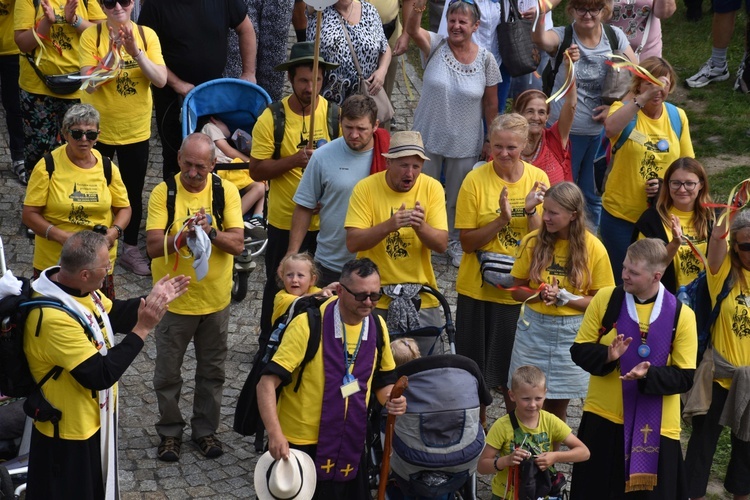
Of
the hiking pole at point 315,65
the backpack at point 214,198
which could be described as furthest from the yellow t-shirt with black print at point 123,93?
the backpack at point 214,198

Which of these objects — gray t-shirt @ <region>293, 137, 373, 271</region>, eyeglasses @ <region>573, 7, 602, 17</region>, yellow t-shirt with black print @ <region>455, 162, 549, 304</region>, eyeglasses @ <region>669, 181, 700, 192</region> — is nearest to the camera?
yellow t-shirt with black print @ <region>455, 162, 549, 304</region>

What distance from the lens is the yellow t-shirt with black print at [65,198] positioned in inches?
319

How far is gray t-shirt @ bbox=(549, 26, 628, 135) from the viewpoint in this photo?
32.0ft

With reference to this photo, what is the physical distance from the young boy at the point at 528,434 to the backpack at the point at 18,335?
2.31 metres

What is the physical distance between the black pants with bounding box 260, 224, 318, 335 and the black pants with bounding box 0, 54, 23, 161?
11.9ft

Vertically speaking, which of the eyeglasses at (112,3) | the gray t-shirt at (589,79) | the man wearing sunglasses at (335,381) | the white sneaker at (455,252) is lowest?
the white sneaker at (455,252)

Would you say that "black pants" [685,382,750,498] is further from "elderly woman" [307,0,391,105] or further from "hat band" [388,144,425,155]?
"elderly woman" [307,0,391,105]

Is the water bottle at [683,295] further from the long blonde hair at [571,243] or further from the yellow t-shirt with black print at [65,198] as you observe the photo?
the yellow t-shirt with black print at [65,198]

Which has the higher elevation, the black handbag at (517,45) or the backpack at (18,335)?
the black handbag at (517,45)

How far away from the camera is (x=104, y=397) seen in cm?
635

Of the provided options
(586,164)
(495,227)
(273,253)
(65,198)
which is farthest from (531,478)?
(586,164)

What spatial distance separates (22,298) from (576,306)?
128 inches

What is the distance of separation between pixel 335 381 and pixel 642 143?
3648mm

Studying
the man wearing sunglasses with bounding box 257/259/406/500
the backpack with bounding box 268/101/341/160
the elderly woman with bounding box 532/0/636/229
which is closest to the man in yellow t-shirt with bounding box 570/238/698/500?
the man wearing sunglasses with bounding box 257/259/406/500
